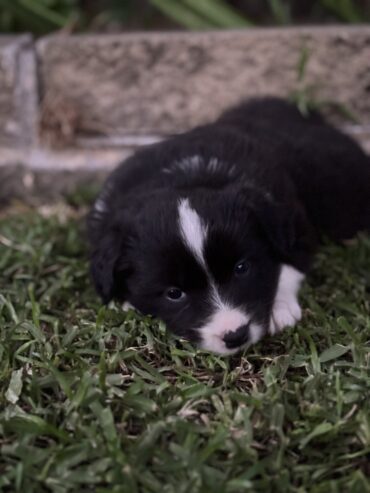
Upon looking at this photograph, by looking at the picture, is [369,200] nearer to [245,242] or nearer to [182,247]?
[245,242]

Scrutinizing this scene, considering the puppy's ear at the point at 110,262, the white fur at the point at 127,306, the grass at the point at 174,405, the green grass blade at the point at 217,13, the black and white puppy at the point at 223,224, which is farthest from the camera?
the green grass blade at the point at 217,13

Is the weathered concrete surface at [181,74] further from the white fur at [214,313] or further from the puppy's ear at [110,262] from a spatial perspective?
the white fur at [214,313]

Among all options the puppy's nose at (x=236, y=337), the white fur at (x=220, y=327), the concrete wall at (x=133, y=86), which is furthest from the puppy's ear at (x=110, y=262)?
the concrete wall at (x=133, y=86)

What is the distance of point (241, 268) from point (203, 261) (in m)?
0.21

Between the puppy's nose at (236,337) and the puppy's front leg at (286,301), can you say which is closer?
the puppy's nose at (236,337)

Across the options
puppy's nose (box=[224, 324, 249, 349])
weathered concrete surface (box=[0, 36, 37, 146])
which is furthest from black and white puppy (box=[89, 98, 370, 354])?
weathered concrete surface (box=[0, 36, 37, 146])

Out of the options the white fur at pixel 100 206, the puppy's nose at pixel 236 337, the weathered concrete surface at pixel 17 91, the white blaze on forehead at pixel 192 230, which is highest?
the white blaze on forehead at pixel 192 230

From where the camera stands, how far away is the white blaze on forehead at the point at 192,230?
286 cm

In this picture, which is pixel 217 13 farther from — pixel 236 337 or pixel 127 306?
pixel 236 337

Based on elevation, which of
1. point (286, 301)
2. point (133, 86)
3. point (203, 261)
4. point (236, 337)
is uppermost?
point (203, 261)

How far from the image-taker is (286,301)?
3.22m

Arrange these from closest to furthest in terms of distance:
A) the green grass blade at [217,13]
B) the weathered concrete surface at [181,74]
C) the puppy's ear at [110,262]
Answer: the puppy's ear at [110,262]
the weathered concrete surface at [181,74]
the green grass blade at [217,13]

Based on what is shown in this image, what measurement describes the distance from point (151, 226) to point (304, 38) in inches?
94.3

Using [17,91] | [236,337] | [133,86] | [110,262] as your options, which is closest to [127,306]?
[110,262]
